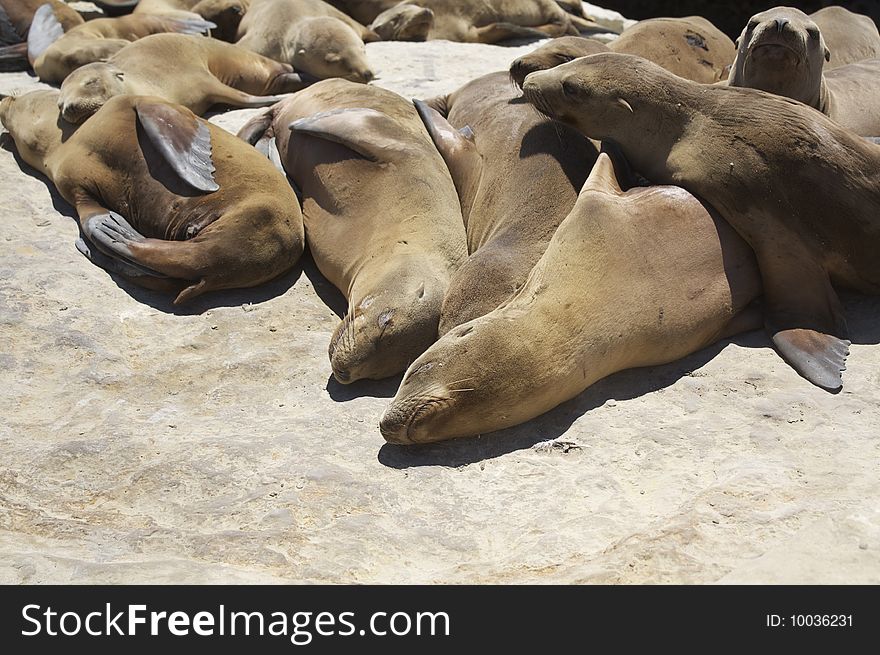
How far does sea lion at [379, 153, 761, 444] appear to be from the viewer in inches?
150

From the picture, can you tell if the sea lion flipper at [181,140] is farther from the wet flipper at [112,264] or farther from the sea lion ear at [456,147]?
the sea lion ear at [456,147]

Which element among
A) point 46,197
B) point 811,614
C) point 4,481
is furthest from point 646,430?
point 46,197

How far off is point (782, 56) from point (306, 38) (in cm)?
395

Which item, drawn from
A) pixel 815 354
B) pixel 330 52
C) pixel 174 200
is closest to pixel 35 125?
pixel 174 200

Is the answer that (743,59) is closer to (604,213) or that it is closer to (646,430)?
(604,213)

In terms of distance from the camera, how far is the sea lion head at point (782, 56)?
4.98m

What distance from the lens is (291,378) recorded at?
14.7 ft

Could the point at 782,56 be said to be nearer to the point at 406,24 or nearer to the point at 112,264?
the point at 112,264

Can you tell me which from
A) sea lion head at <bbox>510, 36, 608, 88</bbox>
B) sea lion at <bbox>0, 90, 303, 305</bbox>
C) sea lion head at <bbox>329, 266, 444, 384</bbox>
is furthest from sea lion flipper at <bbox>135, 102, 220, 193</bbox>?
sea lion head at <bbox>510, 36, 608, 88</bbox>

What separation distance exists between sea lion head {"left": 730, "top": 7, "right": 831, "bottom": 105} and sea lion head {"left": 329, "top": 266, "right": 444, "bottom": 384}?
180cm

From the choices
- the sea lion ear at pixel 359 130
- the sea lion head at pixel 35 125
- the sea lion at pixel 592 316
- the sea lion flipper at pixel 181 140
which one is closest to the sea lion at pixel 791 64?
the sea lion at pixel 592 316

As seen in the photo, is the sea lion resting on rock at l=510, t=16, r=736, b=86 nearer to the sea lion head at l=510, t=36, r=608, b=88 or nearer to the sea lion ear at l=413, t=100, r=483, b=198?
the sea lion head at l=510, t=36, r=608, b=88

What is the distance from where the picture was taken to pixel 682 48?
6.43m

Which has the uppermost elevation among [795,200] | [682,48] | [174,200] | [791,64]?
[791,64]
